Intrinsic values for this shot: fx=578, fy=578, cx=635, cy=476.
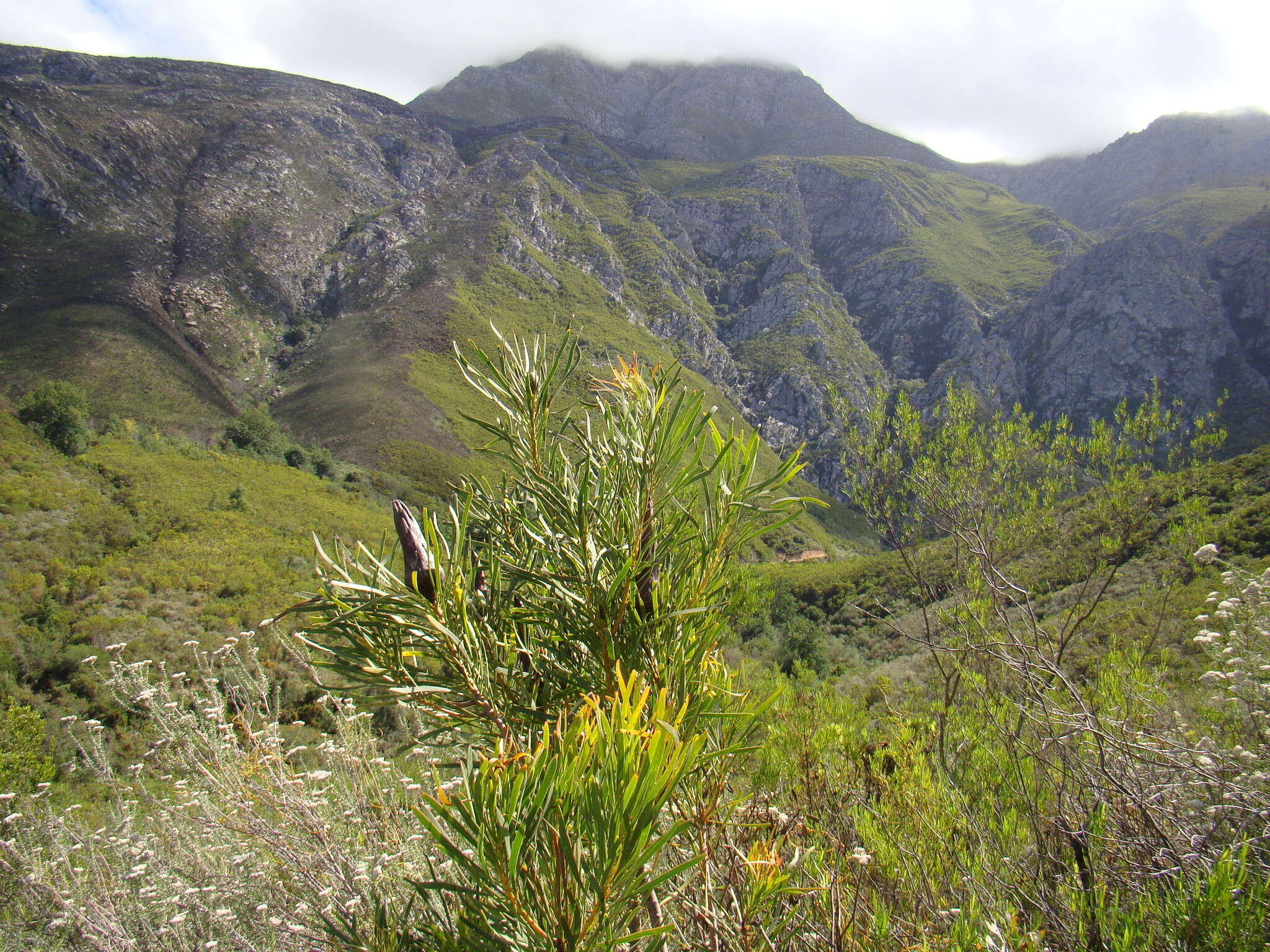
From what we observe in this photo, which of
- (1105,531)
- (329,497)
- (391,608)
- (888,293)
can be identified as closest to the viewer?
(391,608)

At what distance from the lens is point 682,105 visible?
178375mm

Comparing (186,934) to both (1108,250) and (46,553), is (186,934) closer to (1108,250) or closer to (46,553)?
(46,553)

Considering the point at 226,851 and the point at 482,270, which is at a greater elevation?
the point at 482,270

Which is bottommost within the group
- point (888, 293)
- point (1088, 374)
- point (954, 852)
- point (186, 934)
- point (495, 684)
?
point (186, 934)

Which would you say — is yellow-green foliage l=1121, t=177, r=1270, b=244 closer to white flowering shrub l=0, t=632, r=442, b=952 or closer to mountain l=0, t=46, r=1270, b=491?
mountain l=0, t=46, r=1270, b=491

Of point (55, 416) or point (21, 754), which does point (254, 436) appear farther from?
point (21, 754)

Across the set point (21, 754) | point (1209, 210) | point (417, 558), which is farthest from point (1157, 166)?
point (21, 754)

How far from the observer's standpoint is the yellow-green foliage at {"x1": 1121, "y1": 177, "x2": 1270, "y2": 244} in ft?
279

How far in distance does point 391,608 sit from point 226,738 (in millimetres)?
2696

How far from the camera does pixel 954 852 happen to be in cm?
154

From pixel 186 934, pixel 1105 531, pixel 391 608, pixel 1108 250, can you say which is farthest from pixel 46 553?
pixel 1108 250

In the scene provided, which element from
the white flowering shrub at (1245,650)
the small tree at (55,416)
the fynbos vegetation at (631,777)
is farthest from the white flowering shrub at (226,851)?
the small tree at (55,416)

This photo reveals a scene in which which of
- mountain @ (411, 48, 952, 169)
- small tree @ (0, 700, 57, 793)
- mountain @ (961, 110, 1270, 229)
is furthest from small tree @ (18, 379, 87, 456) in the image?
mountain @ (961, 110, 1270, 229)

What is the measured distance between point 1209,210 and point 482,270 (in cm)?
11107
